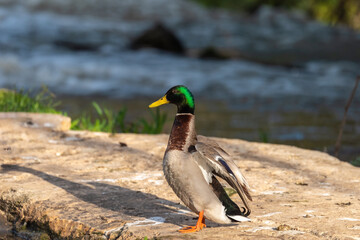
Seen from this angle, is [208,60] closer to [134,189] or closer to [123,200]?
[134,189]

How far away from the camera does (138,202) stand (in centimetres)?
338

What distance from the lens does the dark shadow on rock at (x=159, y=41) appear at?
59.1 ft

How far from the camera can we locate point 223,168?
9.28 feet

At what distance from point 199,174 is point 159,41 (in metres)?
15.4

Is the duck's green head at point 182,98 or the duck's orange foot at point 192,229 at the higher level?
the duck's green head at point 182,98

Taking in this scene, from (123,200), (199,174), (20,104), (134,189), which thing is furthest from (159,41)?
(199,174)

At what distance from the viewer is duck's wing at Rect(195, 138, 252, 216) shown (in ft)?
9.27

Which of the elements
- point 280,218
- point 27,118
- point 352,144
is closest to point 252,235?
point 280,218

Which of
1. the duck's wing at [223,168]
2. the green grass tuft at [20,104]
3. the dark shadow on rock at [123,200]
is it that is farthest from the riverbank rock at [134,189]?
the green grass tuft at [20,104]

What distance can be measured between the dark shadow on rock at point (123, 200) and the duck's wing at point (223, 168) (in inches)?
15.3

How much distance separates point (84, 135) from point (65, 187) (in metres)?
1.39

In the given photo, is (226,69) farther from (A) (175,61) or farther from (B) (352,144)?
(B) (352,144)

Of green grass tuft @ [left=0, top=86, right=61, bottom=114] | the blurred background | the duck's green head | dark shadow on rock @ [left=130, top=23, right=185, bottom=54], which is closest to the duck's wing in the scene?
the duck's green head

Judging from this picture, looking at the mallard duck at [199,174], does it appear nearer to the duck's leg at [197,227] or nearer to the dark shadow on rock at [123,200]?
the duck's leg at [197,227]
